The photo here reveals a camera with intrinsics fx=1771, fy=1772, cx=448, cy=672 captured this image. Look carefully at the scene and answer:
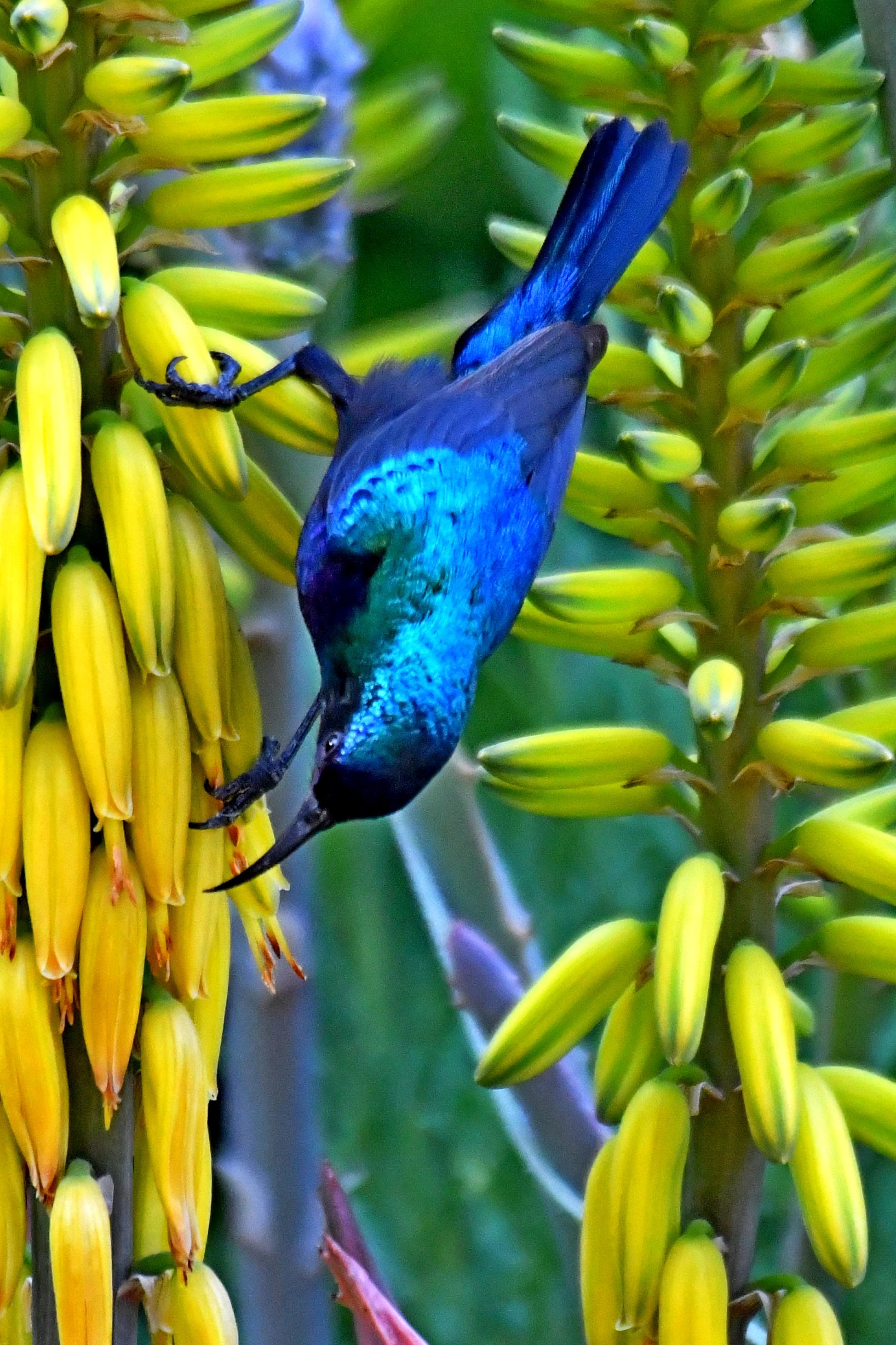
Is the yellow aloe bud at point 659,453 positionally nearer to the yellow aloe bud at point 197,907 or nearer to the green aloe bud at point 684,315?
the green aloe bud at point 684,315

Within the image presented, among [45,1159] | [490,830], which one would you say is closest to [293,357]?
[45,1159]

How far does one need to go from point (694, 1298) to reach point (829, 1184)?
0.04 m

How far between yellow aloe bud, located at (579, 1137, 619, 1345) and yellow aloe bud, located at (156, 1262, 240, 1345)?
4.1 inches

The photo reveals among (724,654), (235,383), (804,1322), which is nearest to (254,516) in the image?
(235,383)

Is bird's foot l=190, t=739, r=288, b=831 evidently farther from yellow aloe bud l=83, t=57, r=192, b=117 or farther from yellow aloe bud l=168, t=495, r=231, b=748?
yellow aloe bud l=83, t=57, r=192, b=117

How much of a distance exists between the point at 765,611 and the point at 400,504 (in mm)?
145

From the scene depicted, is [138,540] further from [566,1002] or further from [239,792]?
[566,1002]

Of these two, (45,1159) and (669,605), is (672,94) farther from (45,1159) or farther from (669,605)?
(45,1159)

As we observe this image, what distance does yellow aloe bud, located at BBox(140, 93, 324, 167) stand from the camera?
0.43 m

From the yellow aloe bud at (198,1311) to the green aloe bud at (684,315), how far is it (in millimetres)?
257

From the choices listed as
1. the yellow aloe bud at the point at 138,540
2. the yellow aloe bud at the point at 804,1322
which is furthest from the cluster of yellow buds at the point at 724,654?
the yellow aloe bud at the point at 138,540

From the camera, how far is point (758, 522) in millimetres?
454

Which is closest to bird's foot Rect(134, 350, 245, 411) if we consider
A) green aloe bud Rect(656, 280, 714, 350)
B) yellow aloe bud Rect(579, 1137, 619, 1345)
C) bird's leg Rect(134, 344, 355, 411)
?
bird's leg Rect(134, 344, 355, 411)

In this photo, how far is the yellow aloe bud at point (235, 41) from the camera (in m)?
0.44
